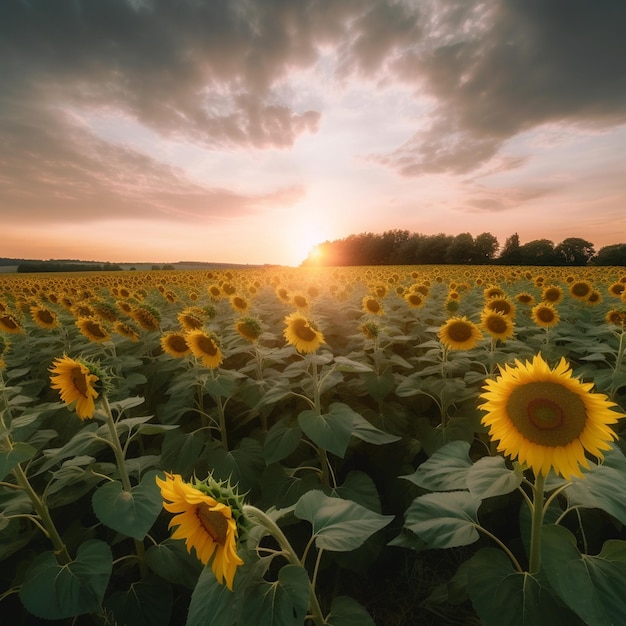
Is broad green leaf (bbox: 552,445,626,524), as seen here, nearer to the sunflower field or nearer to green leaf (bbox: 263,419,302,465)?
the sunflower field

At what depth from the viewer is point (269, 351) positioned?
4105mm

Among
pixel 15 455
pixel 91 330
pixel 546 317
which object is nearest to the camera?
pixel 15 455

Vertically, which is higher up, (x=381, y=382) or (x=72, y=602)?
(x=381, y=382)

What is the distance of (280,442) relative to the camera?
9.62 feet

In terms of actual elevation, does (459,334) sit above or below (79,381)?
below

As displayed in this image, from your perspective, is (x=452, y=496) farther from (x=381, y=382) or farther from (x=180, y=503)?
(x=381, y=382)

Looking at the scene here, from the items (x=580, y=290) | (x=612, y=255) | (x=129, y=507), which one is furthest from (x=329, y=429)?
(x=612, y=255)

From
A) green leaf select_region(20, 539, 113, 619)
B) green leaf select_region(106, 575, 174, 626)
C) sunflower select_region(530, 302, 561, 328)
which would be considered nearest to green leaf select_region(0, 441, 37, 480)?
green leaf select_region(20, 539, 113, 619)

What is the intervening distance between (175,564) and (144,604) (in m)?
0.36

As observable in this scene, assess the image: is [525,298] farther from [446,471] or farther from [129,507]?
[129,507]

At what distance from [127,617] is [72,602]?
1.87 ft

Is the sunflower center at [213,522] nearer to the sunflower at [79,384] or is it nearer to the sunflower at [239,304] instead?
the sunflower at [79,384]

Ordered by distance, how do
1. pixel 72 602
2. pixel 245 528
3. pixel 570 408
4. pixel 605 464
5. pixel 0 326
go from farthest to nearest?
pixel 0 326, pixel 72 602, pixel 605 464, pixel 570 408, pixel 245 528

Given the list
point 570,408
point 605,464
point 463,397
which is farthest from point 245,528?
point 463,397
